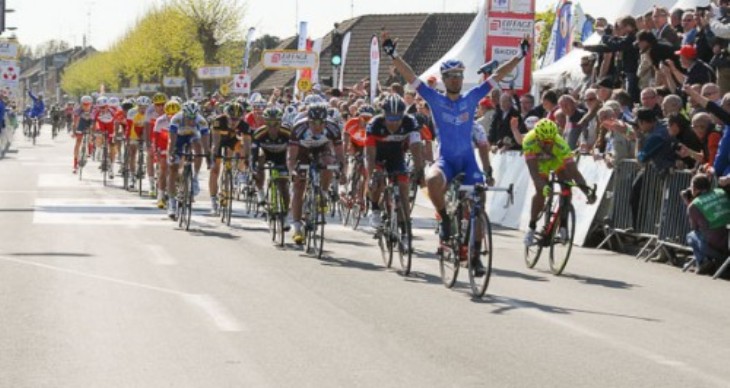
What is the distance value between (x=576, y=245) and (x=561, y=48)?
17081 millimetres

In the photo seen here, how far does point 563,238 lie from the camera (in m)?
16.1

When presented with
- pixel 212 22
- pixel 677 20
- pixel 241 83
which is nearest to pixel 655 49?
pixel 677 20

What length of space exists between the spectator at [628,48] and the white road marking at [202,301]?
959 cm

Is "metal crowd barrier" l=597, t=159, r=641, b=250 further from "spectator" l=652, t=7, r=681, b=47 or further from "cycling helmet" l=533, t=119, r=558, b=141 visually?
"cycling helmet" l=533, t=119, r=558, b=141

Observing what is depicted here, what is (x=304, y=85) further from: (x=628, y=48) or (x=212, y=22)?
(x=212, y=22)

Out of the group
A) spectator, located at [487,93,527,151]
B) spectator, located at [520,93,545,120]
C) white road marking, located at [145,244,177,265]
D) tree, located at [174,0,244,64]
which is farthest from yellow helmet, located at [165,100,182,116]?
tree, located at [174,0,244,64]

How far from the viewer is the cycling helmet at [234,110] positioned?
23834 millimetres

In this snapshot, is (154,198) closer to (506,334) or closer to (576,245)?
(576,245)

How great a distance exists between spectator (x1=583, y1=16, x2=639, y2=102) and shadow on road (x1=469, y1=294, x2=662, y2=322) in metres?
8.98

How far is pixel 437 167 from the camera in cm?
1466

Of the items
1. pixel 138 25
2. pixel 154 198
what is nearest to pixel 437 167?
pixel 154 198

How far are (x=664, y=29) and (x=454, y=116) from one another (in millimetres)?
7460

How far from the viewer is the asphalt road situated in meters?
9.39

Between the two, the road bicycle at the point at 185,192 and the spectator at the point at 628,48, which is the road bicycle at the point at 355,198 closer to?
the road bicycle at the point at 185,192
